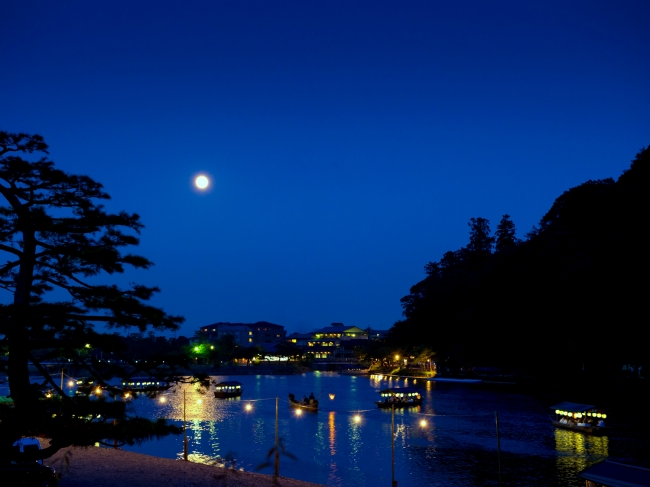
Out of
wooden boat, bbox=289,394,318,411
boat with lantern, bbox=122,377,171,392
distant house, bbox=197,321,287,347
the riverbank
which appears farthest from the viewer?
distant house, bbox=197,321,287,347

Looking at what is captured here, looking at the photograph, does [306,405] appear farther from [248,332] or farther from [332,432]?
[248,332]

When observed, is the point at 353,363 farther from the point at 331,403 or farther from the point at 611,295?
the point at 611,295

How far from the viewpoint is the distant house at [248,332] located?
127438mm

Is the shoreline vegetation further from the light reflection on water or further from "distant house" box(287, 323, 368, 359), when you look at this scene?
"distant house" box(287, 323, 368, 359)

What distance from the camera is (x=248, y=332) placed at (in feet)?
436

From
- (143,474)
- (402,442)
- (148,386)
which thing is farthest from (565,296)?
(148,386)

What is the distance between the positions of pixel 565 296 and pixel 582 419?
795 inches

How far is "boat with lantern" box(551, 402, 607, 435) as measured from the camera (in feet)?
91.1

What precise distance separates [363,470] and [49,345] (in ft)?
54.3

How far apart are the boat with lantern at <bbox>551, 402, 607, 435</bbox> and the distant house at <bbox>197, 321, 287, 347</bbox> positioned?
9691 cm

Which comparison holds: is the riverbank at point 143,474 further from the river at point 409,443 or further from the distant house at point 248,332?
the distant house at point 248,332

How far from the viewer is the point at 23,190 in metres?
8.34

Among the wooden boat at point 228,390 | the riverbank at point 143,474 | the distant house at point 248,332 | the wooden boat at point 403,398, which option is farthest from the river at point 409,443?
the distant house at point 248,332

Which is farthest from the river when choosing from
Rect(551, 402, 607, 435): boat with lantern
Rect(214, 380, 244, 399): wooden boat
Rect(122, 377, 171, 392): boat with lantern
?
Rect(122, 377, 171, 392): boat with lantern
